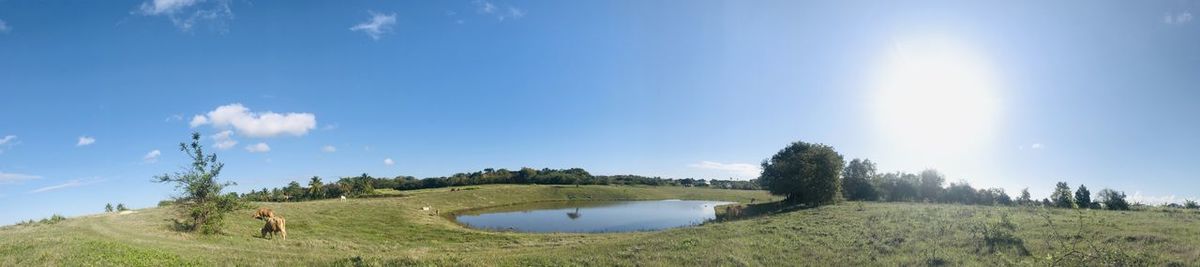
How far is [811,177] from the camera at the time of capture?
66.9 metres

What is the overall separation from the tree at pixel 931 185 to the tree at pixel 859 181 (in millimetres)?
9410

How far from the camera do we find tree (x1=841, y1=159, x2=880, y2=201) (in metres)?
88.8

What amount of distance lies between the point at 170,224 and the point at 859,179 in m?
91.1

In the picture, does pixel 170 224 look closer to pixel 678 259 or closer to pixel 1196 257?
pixel 678 259

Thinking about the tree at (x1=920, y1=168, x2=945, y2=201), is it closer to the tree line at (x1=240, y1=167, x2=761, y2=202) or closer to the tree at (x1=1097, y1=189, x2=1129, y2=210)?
the tree at (x1=1097, y1=189, x2=1129, y2=210)

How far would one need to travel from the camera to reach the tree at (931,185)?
91000mm

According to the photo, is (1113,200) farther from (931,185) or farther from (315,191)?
(315,191)

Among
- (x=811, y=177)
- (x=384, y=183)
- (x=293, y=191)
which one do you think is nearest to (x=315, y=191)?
(x=293, y=191)

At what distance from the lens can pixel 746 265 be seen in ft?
69.4

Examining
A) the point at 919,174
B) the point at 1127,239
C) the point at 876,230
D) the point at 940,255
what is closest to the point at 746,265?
the point at 940,255

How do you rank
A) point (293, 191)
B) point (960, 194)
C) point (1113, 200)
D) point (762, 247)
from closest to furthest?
point (762, 247), point (1113, 200), point (960, 194), point (293, 191)

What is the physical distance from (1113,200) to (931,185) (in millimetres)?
33850

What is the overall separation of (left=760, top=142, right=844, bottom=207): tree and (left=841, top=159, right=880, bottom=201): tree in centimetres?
1856

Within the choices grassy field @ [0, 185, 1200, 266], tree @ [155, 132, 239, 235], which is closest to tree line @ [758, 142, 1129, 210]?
grassy field @ [0, 185, 1200, 266]
